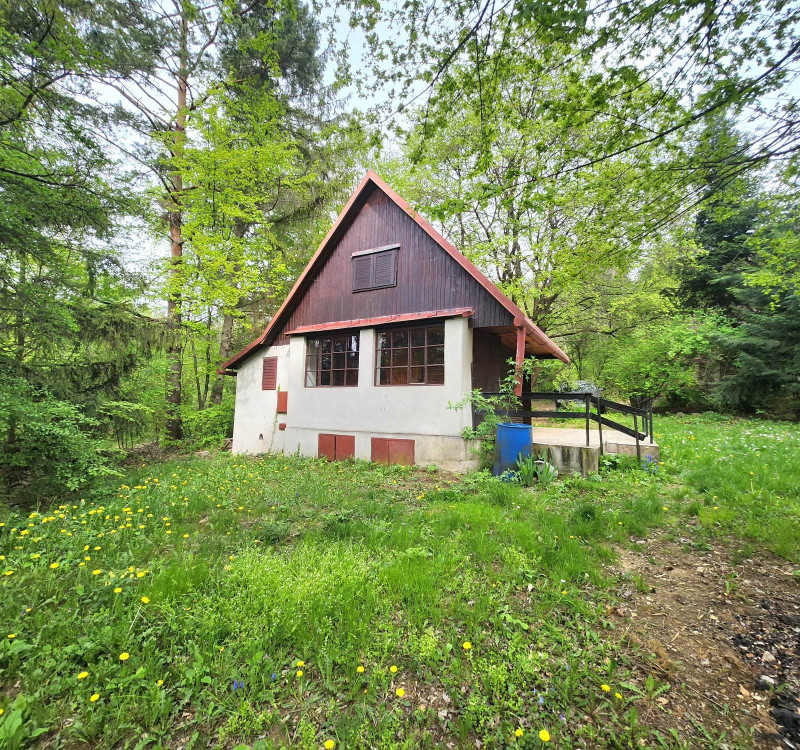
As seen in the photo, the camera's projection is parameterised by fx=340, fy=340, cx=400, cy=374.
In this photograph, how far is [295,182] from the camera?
12.0 m

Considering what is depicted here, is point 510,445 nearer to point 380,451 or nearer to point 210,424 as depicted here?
point 380,451

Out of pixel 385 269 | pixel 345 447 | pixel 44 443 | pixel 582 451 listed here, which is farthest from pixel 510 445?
pixel 44 443

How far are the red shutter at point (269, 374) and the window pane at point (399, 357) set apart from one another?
4359mm

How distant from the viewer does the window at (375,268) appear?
8.98 metres

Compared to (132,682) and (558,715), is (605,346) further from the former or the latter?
(132,682)

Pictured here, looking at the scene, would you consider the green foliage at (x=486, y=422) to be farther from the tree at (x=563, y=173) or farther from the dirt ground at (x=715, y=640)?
the dirt ground at (x=715, y=640)

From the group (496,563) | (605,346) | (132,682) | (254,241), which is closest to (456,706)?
(496,563)

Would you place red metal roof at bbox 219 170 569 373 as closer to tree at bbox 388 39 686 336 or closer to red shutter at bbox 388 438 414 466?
tree at bbox 388 39 686 336

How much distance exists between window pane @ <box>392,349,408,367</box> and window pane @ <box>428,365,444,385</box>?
765 mm

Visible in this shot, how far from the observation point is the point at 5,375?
4.95 m

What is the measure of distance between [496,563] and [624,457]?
200 inches

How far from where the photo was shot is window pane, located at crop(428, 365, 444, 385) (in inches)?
320

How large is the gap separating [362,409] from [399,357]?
172 cm

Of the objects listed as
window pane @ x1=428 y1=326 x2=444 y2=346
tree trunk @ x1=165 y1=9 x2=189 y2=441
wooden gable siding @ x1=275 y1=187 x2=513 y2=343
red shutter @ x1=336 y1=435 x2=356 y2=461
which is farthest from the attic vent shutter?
tree trunk @ x1=165 y1=9 x2=189 y2=441
